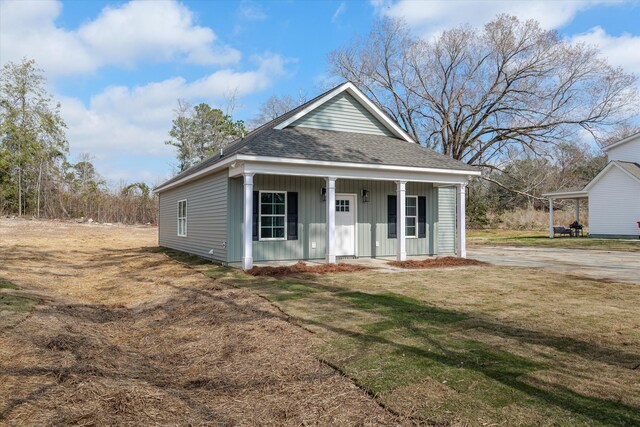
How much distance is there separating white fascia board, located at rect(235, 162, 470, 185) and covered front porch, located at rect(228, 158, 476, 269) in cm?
3

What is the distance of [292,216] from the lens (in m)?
12.7

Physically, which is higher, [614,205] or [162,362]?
[614,205]

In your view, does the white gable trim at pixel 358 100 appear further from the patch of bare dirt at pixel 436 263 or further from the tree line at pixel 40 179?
the tree line at pixel 40 179

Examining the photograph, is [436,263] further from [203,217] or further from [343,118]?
[203,217]

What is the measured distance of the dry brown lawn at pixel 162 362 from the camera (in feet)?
10.8

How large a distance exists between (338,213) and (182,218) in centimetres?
681

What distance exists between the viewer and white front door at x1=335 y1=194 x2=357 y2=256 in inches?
531

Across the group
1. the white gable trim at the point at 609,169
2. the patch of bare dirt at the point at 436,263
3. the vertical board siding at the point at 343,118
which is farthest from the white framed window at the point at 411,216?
the white gable trim at the point at 609,169

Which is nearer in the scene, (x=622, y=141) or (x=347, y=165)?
(x=347, y=165)

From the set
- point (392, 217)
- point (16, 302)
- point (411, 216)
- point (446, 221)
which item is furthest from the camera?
point (446, 221)

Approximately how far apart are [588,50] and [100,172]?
4022 centimetres

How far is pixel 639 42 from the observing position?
23.3 m

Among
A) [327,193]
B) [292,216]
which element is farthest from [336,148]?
[292,216]

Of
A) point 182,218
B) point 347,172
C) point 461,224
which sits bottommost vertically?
point 461,224
